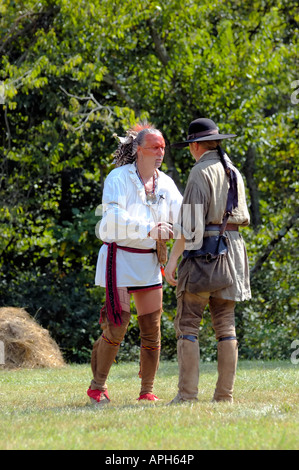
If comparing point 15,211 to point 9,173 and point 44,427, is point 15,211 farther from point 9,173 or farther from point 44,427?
point 44,427

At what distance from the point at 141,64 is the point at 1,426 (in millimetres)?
9917

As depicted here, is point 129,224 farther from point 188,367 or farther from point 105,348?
point 188,367

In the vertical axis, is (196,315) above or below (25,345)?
above

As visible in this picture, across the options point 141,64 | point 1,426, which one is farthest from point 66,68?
point 1,426

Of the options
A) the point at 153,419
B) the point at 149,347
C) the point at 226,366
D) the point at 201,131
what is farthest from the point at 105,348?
the point at 201,131

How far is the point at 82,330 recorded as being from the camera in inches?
529

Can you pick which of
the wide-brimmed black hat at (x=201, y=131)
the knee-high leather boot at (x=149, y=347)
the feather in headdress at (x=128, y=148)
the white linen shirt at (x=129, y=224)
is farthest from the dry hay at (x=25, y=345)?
the wide-brimmed black hat at (x=201, y=131)

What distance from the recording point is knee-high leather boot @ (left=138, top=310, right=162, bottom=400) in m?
6.37

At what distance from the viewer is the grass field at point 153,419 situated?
4.25m

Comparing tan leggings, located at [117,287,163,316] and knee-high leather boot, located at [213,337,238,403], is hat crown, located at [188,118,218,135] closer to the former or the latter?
tan leggings, located at [117,287,163,316]

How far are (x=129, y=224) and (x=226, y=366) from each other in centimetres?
125

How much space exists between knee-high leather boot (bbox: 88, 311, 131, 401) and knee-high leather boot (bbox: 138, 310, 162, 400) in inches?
6.6

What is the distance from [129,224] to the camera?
604cm

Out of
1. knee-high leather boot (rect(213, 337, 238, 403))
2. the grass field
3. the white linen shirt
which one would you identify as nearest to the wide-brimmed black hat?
the white linen shirt
